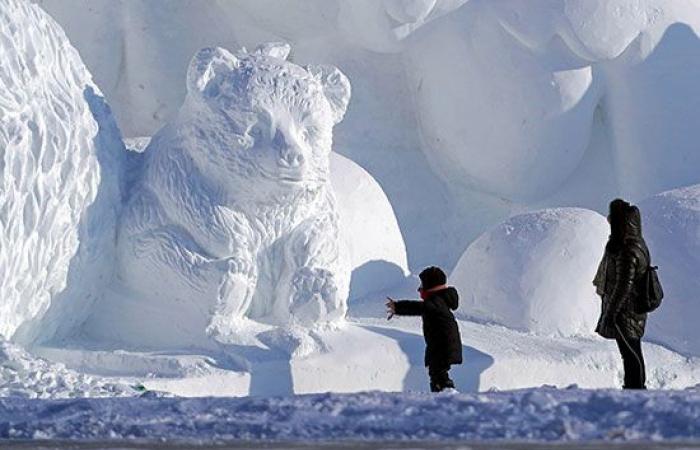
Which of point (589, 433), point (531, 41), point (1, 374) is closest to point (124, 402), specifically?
point (589, 433)

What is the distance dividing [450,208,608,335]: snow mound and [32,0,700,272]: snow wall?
808mm

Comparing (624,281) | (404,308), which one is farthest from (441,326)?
(624,281)

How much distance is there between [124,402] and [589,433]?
0.89m

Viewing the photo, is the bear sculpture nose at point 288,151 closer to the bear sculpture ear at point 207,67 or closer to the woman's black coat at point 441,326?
the bear sculpture ear at point 207,67

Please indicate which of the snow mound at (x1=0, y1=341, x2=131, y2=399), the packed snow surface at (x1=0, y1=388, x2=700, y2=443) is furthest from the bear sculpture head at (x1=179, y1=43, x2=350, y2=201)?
the packed snow surface at (x1=0, y1=388, x2=700, y2=443)

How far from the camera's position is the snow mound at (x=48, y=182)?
16.5ft

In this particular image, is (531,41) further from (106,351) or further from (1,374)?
(1,374)

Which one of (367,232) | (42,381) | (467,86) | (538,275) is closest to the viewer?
(42,381)

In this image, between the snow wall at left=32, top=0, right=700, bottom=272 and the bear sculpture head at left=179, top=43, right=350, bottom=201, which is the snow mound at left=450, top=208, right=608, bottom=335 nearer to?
the snow wall at left=32, top=0, right=700, bottom=272

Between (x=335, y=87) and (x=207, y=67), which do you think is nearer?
(x=207, y=67)

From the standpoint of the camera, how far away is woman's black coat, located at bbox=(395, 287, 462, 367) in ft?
16.7

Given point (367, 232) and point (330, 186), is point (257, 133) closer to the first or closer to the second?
point (330, 186)

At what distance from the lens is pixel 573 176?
7.45m

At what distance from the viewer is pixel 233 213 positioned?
5.40m
